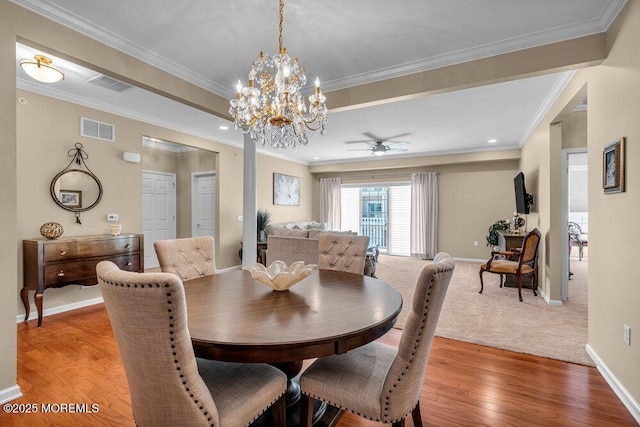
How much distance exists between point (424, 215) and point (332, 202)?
2503 mm

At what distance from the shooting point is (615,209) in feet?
6.85

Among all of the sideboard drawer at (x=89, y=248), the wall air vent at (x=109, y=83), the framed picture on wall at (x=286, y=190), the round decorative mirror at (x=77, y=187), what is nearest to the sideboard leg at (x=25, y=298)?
the sideboard drawer at (x=89, y=248)

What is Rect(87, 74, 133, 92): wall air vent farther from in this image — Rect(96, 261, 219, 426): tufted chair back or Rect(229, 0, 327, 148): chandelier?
Rect(96, 261, 219, 426): tufted chair back

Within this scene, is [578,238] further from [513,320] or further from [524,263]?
[513,320]

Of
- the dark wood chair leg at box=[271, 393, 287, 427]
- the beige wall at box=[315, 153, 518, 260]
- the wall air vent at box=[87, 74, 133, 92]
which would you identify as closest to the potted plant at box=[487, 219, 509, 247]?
the beige wall at box=[315, 153, 518, 260]

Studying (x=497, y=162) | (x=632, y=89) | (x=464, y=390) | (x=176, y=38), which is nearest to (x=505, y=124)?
(x=497, y=162)

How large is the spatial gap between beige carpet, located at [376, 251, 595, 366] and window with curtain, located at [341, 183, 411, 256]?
298 centimetres

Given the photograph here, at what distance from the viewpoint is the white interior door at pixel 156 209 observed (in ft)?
19.0

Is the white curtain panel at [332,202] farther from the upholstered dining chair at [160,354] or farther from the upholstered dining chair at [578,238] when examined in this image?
the upholstered dining chair at [160,354]

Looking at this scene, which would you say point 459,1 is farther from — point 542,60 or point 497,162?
point 497,162

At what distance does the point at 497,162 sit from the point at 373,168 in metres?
2.77

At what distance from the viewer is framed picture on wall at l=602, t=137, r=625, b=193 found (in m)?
1.97

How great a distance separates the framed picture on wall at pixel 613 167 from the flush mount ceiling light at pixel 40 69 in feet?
14.1

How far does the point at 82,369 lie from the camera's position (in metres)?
2.29
